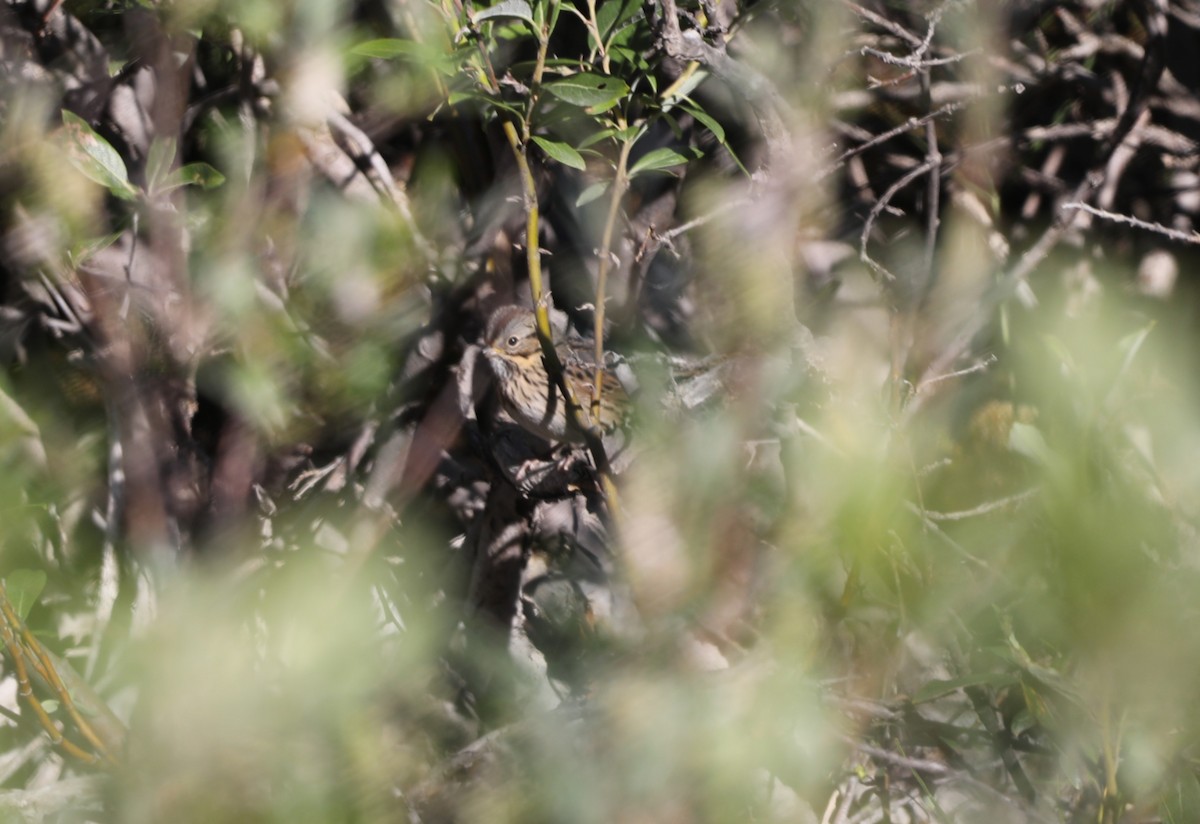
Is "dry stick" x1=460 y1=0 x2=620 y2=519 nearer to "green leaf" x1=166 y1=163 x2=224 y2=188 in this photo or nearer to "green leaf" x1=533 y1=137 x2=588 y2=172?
"green leaf" x1=533 y1=137 x2=588 y2=172

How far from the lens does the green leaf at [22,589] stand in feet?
6.08

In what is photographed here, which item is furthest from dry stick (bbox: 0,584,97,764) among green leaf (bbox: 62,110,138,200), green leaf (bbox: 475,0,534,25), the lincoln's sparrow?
green leaf (bbox: 475,0,534,25)

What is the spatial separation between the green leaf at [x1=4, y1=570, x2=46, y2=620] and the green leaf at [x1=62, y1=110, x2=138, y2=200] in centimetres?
68

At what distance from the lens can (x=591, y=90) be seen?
5.05 ft

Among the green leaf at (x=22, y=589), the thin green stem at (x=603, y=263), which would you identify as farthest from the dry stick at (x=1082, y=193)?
the green leaf at (x=22, y=589)

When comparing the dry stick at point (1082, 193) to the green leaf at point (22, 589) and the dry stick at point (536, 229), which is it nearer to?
the dry stick at point (536, 229)

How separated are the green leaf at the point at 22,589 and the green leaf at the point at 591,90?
123cm

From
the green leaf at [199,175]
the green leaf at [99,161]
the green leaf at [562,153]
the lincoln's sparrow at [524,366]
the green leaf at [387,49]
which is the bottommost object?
the lincoln's sparrow at [524,366]

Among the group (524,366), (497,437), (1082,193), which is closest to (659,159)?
(524,366)

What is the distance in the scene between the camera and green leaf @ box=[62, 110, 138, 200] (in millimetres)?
1793

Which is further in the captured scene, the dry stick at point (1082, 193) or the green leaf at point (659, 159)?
the dry stick at point (1082, 193)

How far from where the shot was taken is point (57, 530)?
7.50ft

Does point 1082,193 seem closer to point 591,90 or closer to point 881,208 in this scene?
point 881,208

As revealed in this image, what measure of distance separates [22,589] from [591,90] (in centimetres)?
129
